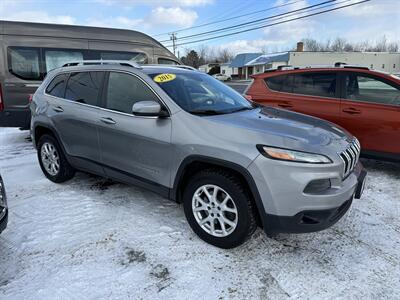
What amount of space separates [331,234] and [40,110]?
416 centimetres

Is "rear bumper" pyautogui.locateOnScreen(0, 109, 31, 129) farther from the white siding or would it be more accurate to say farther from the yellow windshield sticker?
the white siding

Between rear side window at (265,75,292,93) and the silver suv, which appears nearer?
the silver suv

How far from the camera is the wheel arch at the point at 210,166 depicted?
8.89ft

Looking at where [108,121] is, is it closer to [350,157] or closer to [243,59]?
[350,157]

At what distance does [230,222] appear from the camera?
292cm

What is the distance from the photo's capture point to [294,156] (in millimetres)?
2613

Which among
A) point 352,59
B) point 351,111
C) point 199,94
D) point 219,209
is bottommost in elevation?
point 219,209

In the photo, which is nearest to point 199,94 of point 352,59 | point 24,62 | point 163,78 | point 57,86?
point 163,78

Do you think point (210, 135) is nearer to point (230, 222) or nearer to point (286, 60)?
point (230, 222)

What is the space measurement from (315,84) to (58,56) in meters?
6.13

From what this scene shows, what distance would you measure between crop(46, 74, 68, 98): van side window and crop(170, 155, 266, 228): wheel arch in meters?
2.32

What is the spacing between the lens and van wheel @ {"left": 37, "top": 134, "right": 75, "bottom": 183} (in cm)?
454

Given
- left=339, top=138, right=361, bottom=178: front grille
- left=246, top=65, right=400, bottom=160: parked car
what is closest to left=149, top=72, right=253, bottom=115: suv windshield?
→ left=339, top=138, right=361, bottom=178: front grille

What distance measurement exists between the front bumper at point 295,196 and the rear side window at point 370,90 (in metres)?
2.89
